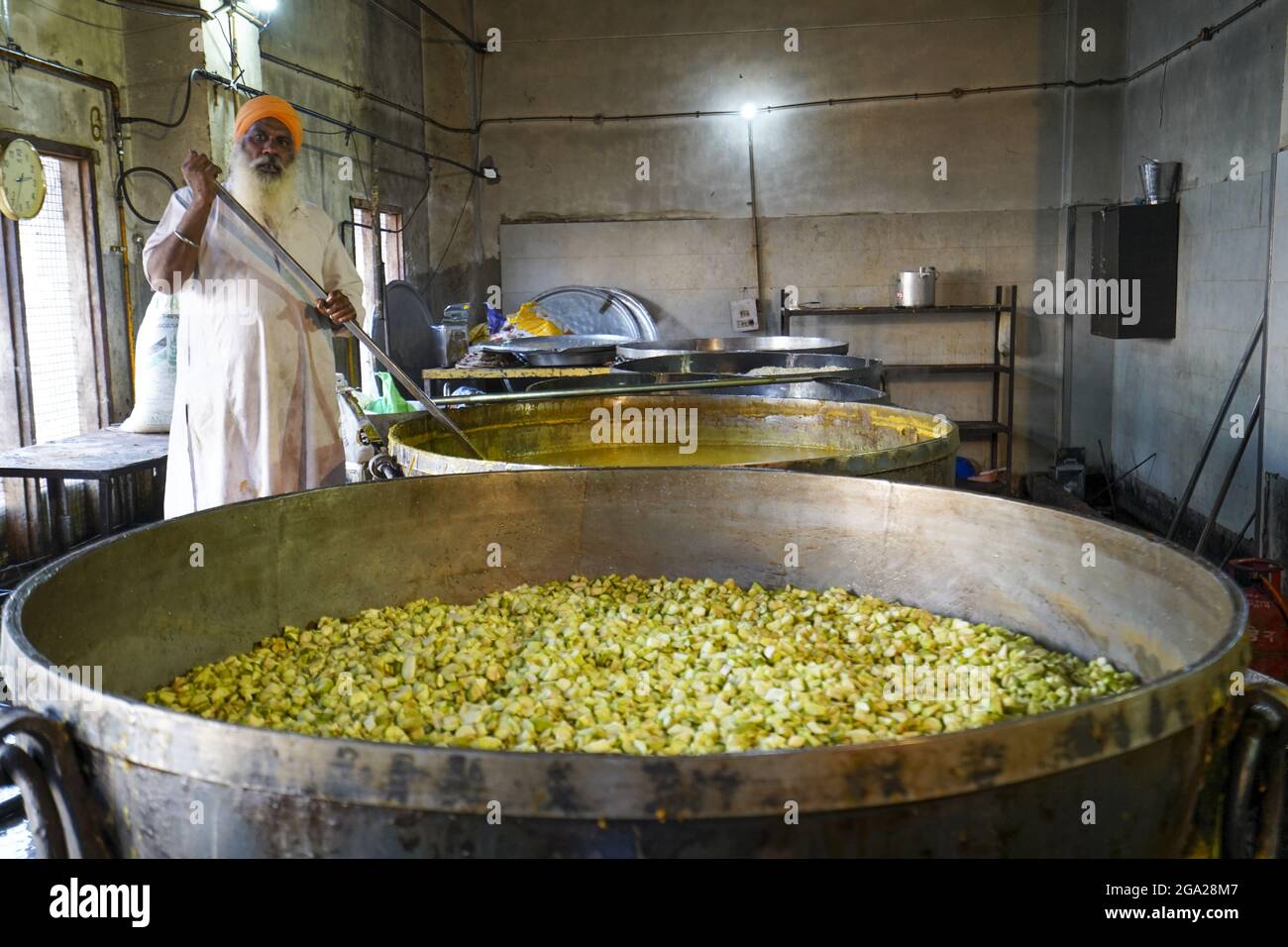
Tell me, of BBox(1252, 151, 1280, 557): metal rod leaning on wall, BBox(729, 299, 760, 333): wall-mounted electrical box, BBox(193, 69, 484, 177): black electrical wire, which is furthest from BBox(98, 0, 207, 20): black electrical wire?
BBox(729, 299, 760, 333): wall-mounted electrical box

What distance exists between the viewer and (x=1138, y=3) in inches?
316

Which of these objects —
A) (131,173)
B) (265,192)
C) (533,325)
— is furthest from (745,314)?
(265,192)

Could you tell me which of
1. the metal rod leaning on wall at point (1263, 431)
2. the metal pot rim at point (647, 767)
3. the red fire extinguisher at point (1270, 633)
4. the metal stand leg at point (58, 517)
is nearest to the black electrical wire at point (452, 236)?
the metal stand leg at point (58, 517)

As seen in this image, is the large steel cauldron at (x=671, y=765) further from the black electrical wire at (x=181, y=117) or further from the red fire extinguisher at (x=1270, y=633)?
the black electrical wire at (x=181, y=117)

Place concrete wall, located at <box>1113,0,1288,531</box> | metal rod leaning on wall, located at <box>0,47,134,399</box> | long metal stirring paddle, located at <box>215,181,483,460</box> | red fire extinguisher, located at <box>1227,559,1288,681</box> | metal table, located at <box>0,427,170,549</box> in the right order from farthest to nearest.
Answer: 1. concrete wall, located at <box>1113,0,1288,531</box>
2. metal rod leaning on wall, located at <box>0,47,134,399</box>
3. metal table, located at <box>0,427,170,549</box>
4. red fire extinguisher, located at <box>1227,559,1288,681</box>
5. long metal stirring paddle, located at <box>215,181,483,460</box>

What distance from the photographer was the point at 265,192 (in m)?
3.29

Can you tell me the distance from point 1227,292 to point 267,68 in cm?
565

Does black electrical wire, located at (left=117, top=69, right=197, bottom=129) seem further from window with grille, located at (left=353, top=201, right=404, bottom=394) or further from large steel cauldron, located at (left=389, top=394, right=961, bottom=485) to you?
large steel cauldron, located at (left=389, top=394, right=961, bottom=485)

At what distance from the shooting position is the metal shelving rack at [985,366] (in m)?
8.50

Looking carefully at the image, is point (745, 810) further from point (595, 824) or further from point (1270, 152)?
point (1270, 152)

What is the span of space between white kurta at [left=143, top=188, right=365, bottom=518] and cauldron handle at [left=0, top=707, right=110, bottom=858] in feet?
7.21

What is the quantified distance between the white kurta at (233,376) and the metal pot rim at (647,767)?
231 cm

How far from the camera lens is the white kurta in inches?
123
